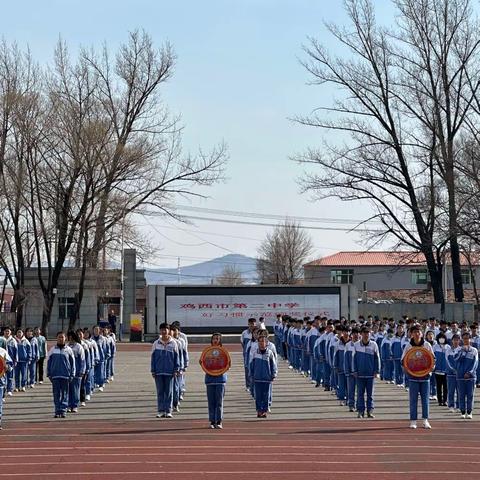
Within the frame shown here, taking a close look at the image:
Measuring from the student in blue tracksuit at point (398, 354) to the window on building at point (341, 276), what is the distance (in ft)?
252

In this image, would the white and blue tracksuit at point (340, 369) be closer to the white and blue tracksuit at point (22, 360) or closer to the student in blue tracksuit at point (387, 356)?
the student in blue tracksuit at point (387, 356)

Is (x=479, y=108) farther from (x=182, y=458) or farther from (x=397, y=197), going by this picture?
(x=182, y=458)

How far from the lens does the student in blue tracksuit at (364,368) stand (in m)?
19.3

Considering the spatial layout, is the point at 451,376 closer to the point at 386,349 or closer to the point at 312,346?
the point at 386,349

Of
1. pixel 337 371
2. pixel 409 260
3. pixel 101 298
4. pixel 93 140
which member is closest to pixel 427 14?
pixel 409 260

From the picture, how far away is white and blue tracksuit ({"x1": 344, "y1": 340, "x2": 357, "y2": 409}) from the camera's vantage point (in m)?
19.8

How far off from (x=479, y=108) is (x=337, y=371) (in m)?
23.4

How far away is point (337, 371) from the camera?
72.3 ft

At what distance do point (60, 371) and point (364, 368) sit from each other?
589 centimetres

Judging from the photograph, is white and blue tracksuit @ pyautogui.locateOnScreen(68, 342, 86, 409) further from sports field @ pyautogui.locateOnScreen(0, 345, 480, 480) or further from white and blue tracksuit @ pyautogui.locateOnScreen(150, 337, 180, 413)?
white and blue tracksuit @ pyautogui.locateOnScreen(150, 337, 180, 413)

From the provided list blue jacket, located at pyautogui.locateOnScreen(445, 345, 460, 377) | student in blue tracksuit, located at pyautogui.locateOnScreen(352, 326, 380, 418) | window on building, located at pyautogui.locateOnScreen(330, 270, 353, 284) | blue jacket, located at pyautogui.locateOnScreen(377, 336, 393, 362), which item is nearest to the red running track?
student in blue tracksuit, located at pyautogui.locateOnScreen(352, 326, 380, 418)

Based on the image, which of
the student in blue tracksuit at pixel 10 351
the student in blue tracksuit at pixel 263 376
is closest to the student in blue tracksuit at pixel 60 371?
the student in blue tracksuit at pixel 263 376

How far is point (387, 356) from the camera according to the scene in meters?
27.0

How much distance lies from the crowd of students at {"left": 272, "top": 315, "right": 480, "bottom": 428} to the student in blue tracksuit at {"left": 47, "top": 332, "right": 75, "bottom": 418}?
547 centimetres
